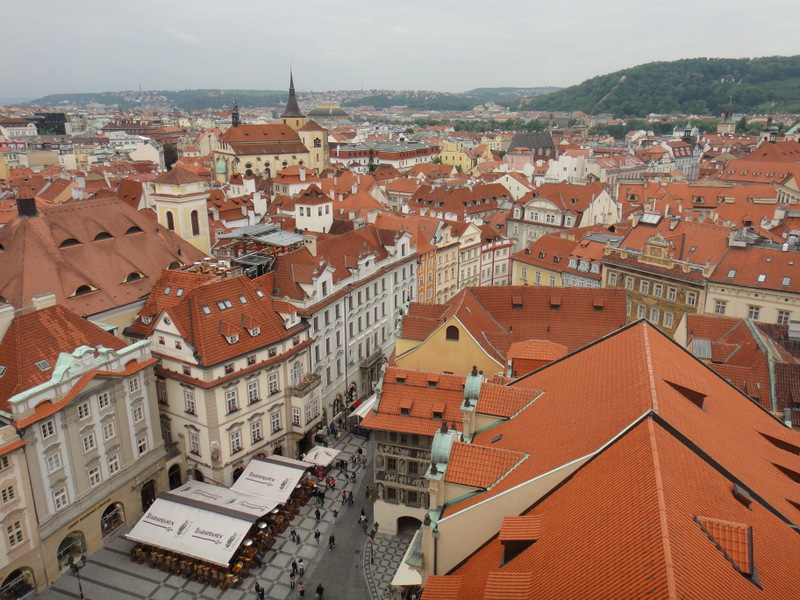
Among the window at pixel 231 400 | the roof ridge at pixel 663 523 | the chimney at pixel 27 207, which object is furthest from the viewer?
the chimney at pixel 27 207

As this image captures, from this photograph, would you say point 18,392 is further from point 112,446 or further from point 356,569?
point 356,569

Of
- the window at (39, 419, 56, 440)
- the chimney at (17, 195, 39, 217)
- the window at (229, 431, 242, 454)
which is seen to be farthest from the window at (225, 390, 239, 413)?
the chimney at (17, 195, 39, 217)

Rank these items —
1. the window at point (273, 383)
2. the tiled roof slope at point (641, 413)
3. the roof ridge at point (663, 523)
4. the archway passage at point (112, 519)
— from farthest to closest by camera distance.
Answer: the window at point (273, 383), the archway passage at point (112, 519), the tiled roof slope at point (641, 413), the roof ridge at point (663, 523)

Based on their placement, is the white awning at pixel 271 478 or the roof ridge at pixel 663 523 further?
the white awning at pixel 271 478

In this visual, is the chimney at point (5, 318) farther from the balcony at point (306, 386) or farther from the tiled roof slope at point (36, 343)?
the balcony at point (306, 386)

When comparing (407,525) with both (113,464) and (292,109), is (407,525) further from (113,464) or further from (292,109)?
(292,109)

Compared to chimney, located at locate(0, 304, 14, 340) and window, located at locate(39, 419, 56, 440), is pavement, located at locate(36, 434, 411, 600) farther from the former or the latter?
chimney, located at locate(0, 304, 14, 340)

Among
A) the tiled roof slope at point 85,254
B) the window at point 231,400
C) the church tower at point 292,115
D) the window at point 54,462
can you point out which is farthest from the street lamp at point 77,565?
the church tower at point 292,115
